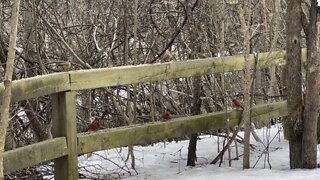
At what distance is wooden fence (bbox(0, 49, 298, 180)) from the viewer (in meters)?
4.21

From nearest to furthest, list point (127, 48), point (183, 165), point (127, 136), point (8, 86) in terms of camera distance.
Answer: point (8, 86)
point (127, 136)
point (183, 165)
point (127, 48)

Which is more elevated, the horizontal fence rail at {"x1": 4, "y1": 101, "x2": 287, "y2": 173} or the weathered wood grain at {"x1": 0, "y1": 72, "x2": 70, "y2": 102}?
the weathered wood grain at {"x1": 0, "y1": 72, "x2": 70, "y2": 102}

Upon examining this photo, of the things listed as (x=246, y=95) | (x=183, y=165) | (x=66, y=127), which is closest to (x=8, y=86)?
(x=66, y=127)

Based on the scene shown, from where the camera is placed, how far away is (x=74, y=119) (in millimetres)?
4660

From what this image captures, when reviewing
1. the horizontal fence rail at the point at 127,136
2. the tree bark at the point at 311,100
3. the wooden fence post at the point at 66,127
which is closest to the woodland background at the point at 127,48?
the horizontal fence rail at the point at 127,136

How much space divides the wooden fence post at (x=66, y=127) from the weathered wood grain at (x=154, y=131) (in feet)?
0.38

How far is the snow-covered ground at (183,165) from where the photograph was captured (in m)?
5.40

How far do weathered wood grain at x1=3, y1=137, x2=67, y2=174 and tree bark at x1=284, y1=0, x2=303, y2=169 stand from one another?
2.06m

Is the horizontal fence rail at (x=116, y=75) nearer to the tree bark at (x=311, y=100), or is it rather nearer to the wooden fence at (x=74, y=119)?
the wooden fence at (x=74, y=119)

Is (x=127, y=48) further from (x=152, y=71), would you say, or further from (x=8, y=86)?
(x=8, y=86)

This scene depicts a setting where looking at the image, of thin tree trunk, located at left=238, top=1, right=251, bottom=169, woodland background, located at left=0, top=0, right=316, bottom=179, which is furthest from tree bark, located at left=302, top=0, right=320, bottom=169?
woodland background, located at left=0, top=0, right=316, bottom=179

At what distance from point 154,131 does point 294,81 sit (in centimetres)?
128

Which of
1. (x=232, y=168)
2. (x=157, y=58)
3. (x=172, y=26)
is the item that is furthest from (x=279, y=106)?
(x=172, y=26)

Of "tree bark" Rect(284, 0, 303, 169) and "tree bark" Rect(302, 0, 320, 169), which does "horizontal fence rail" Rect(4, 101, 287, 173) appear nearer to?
"tree bark" Rect(284, 0, 303, 169)
